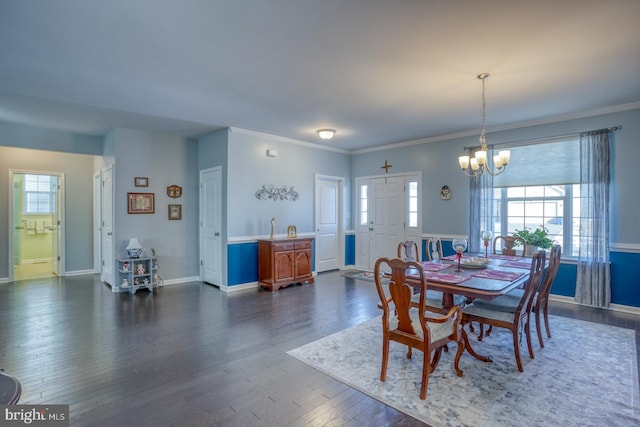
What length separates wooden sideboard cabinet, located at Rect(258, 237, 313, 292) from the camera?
18.2ft

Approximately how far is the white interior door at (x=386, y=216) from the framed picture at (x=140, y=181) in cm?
445

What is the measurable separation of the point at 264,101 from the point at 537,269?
11.3ft

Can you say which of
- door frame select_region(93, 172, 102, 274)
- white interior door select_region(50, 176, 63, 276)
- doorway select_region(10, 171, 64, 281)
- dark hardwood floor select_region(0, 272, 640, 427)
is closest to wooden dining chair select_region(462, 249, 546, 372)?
dark hardwood floor select_region(0, 272, 640, 427)

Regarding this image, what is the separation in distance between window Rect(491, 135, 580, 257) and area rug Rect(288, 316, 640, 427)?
68.8 inches

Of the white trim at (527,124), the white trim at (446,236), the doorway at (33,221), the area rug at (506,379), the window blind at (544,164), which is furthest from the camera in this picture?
the doorway at (33,221)

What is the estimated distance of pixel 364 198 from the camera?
294 inches

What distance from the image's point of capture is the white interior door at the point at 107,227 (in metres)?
5.64

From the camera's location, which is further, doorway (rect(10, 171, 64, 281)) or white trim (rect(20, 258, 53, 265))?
white trim (rect(20, 258, 53, 265))

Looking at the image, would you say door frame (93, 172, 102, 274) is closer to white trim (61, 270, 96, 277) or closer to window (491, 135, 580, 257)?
white trim (61, 270, 96, 277)

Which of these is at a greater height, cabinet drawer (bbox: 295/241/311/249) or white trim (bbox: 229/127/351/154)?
white trim (bbox: 229/127/351/154)

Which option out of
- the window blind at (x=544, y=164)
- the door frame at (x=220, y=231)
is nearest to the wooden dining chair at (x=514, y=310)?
the window blind at (x=544, y=164)

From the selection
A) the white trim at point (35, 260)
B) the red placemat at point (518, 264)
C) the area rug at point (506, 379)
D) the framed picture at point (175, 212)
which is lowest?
the area rug at point (506, 379)

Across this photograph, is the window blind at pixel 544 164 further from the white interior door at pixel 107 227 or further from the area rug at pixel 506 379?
the white interior door at pixel 107 227

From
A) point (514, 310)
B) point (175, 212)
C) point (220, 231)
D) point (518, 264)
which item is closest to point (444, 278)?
point (514, 310)
